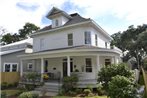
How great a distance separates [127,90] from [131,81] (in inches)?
51.2

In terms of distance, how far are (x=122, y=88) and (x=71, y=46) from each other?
1202cm

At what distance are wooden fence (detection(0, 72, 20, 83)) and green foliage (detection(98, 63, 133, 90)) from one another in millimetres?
14771

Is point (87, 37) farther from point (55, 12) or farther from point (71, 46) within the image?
point (55, 12)

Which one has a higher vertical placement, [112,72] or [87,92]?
[112,72]

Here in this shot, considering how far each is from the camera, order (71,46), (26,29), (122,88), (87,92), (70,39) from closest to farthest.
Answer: (122,88)
(87,92)
(71,46)
(70,39)
(26,29)

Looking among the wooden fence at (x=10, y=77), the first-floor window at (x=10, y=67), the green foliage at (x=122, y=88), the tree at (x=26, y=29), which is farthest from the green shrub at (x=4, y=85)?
the tree at (x=26, y=29)

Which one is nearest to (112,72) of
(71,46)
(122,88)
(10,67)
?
(122,88)

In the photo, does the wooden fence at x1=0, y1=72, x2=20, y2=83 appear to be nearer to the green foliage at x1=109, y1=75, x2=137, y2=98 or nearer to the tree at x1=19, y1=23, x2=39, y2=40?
the green foliage at x1=109, y1=75, x2=137, y2=98

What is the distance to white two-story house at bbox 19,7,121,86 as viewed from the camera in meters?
20.9

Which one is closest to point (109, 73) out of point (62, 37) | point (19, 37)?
point (62, 37)

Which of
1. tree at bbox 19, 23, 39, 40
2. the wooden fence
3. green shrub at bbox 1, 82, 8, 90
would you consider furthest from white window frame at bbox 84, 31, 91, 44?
tree at bbox 19, 23, 39, 40

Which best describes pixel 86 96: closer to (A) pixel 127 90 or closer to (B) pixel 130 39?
(A) pixel 127 90

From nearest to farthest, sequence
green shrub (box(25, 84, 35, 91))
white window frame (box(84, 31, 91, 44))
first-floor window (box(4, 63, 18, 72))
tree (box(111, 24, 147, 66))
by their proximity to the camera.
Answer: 1. green shrub (box(25, 84, 35, 91))
2. white window frame (box(84, 31, 91, 44))
3. first-floor window (box(4, 63, 18, 72))
4. tree (box(111, 24, 147, 66))

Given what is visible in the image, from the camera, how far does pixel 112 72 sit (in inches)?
586
